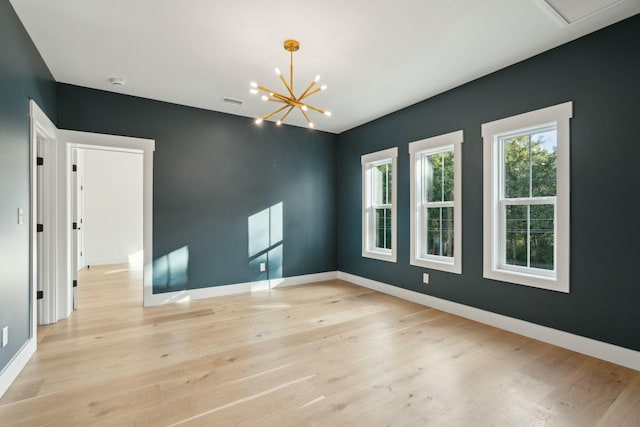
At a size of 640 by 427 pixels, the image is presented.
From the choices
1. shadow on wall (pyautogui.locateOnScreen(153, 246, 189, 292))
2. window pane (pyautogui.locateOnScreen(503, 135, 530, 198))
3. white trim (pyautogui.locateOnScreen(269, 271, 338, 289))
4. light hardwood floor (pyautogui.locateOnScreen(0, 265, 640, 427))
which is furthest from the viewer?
white trim (pyautogui.locateOnScreen(269, 271, 338, 289))

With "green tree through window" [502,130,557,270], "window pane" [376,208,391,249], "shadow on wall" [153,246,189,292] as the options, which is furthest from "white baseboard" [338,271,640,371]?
"shadow on wall" [153,246,189,292]

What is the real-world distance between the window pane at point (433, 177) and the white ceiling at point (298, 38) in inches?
34.6

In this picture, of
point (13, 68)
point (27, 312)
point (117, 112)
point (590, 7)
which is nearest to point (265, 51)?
point (13, 68)

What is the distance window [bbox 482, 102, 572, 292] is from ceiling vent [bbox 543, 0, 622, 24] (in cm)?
71

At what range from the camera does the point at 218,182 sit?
4.58 metres

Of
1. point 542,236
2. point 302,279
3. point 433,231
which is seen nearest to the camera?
point 542,236

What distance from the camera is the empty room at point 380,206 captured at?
2.12 meters

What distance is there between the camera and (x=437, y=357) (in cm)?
259

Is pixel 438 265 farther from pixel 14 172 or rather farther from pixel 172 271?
pixel 14 172

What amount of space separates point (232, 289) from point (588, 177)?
4.44 meters

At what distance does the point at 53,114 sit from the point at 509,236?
5.26 meters

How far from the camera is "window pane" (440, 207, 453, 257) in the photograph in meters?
3.88

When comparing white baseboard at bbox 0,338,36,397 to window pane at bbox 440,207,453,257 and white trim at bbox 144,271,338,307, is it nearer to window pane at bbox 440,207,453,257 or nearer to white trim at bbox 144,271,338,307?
white trim at bbox 144,271,338,307

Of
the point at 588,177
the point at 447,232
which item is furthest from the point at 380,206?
the point at 588,177
